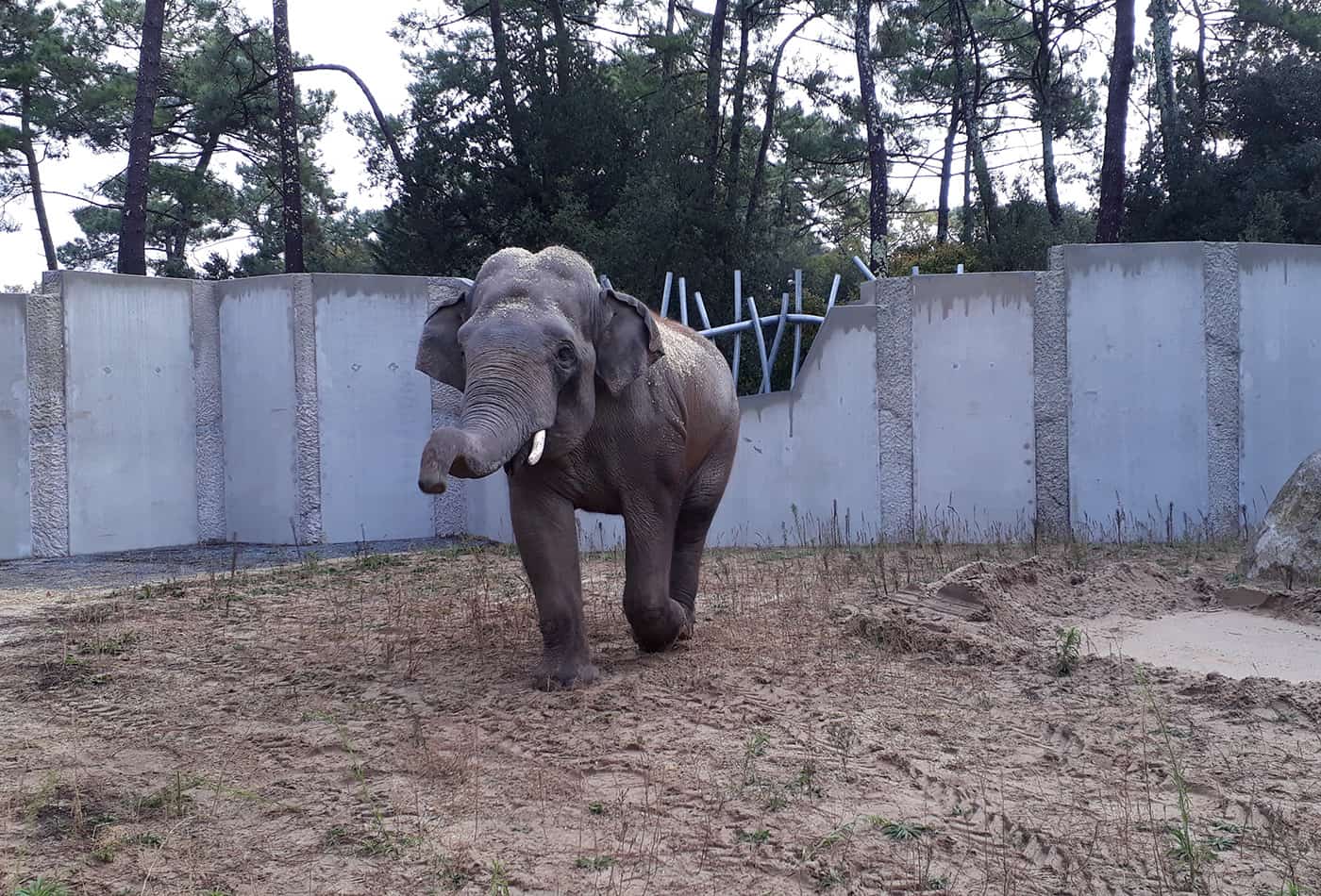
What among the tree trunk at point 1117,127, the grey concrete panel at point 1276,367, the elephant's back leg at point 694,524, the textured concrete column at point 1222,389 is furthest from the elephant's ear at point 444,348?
the tree trunk at point 1117,127

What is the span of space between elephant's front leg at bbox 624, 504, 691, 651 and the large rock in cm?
489

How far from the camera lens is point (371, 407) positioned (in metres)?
13.5

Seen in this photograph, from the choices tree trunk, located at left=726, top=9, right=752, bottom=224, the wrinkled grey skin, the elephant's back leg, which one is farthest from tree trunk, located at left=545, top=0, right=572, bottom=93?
the wrinkled grey skin

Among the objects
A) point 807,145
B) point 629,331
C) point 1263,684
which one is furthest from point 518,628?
point 807,145

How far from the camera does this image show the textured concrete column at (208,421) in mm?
13602

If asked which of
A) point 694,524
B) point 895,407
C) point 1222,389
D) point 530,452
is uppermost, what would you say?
point 1222,389

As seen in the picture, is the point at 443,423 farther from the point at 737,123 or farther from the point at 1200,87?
the point at 1200,87

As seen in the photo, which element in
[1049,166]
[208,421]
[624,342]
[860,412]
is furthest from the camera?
[1049,166]

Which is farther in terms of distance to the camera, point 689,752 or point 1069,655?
point 1069,655

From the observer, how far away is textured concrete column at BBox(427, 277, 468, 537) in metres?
13.6

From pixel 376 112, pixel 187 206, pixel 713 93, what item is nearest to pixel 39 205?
pixel 187 206

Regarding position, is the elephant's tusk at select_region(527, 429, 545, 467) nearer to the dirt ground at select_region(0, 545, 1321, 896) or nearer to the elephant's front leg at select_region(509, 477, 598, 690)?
the elephant's front leg at select_region(509, 477, 598, 690)

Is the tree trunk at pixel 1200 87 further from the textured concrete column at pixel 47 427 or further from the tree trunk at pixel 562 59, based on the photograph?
the textured concrete column at pixel 47 427

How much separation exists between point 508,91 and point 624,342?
17.5m
